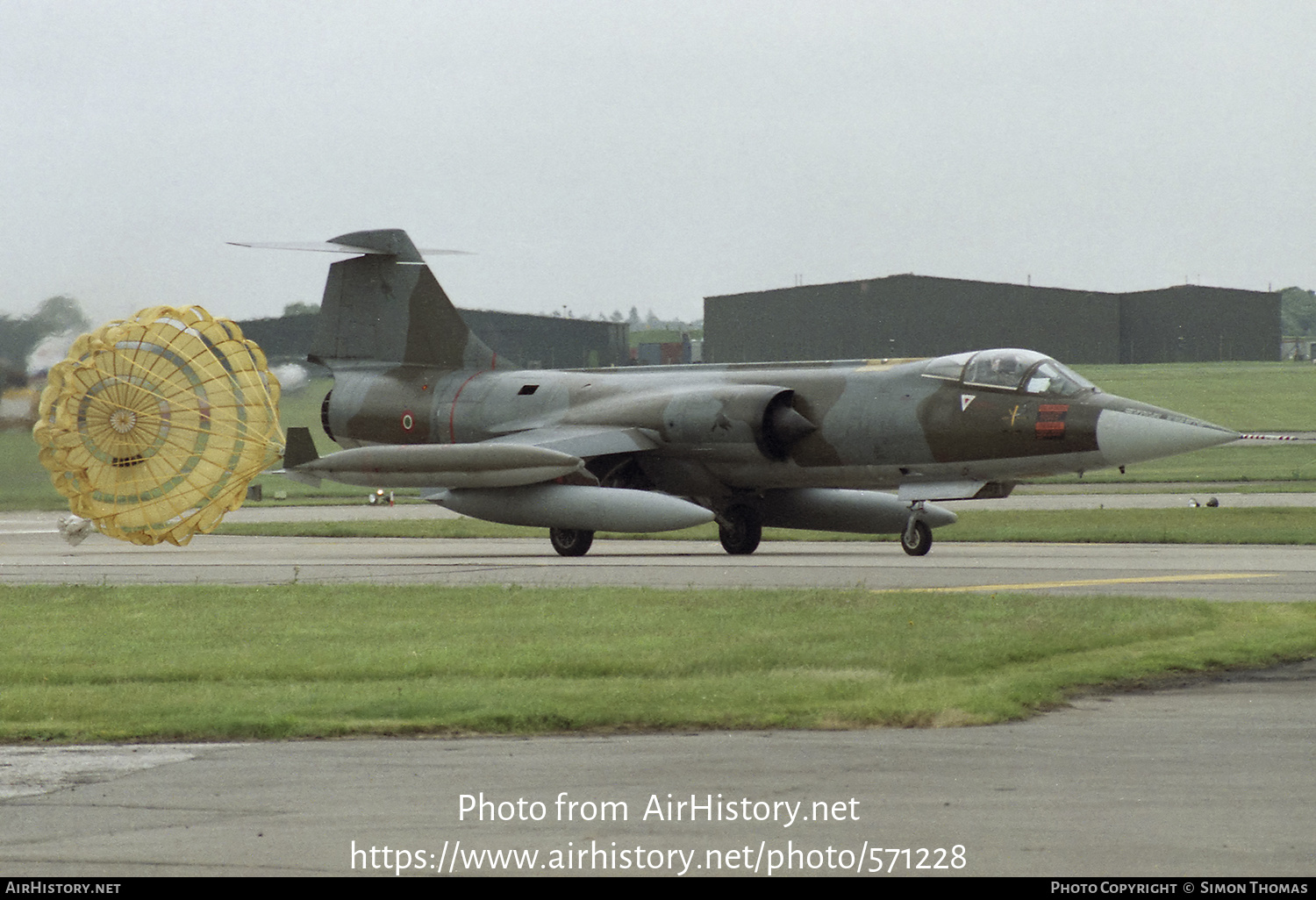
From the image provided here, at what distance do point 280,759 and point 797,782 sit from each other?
2.71m

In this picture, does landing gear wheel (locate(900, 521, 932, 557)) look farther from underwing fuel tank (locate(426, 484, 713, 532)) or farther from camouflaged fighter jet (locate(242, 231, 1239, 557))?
underwing fuel tank (locate(426, 484, 713, 532))

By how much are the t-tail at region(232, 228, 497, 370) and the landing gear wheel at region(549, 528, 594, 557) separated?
533 centimetres

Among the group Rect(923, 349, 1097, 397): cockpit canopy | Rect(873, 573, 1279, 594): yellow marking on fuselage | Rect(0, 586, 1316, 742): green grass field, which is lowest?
Rect(873, 573, 1279, 594): yellow marking on fuselage

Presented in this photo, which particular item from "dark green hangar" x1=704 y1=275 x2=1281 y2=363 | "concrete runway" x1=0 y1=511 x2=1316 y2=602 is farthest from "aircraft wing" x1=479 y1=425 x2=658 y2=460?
"dark green hangar" x1=704 y1=275 x2=1281 y2=363

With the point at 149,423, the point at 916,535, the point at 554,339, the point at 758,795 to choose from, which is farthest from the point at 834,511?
the point at 554,339

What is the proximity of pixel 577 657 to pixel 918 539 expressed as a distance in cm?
1128

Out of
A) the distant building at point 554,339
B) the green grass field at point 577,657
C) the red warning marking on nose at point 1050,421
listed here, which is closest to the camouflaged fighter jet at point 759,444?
the red warning marking on nose at point 1050,421

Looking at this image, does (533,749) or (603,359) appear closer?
(533,749)

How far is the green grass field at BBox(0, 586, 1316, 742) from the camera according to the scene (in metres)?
9.17

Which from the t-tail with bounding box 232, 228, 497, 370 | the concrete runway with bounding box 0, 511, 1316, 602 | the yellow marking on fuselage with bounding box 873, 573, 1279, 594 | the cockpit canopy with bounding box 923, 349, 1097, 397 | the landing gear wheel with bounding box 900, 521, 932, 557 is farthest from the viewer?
the t-tail with bounding box 232, 228, 497, 370

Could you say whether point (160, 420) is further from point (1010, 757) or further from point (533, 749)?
point (1010, 757)

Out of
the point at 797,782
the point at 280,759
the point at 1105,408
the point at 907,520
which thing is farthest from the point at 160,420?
the point at 797,782

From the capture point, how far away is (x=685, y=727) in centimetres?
891

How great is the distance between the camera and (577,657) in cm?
1129
